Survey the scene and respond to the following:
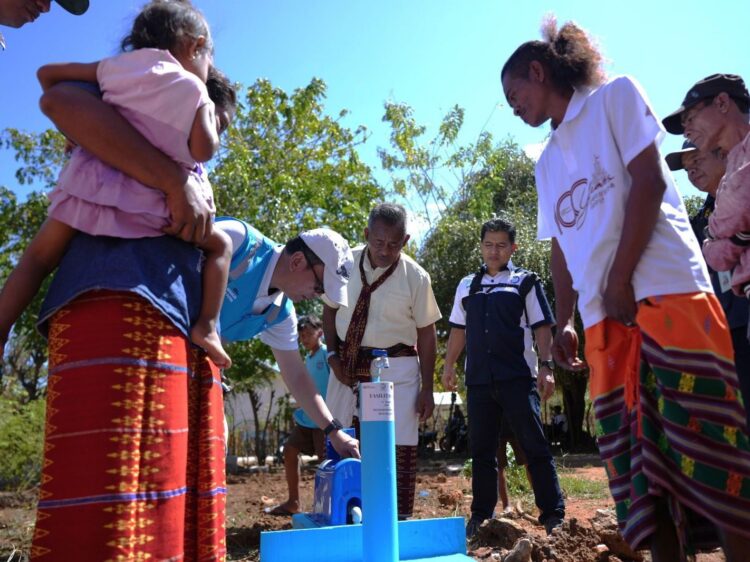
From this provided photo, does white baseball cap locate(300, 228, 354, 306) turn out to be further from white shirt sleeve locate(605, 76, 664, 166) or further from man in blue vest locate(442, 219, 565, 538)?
man in blue vest locate(442, 219, 565, 538)

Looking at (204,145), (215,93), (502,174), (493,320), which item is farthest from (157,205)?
(502,174)

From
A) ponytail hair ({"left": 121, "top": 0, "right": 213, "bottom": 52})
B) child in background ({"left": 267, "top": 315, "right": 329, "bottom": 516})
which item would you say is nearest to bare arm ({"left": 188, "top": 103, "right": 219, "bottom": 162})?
ponytail hair ({"left": 121, "top": 0, "right": 213, "bottom": 52})

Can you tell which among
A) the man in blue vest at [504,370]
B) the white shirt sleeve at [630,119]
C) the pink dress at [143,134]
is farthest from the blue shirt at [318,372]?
the pink dress at [143,134]

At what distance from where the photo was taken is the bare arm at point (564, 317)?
276 cm

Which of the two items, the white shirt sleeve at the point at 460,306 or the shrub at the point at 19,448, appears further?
the shrub at the point at 19,448

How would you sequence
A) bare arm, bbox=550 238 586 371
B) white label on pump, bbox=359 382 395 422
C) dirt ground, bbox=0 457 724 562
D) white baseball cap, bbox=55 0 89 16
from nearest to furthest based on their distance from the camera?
white baseball cap, bbox=55 0 89 16 → white label on pump, bbox=359 382 395 422 → bare arm, bbox=550 238 586 371 → dirt ground, bbox=0 457 724 562

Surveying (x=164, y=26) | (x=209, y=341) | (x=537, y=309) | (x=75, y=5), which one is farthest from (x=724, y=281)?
(x=75, y=5)

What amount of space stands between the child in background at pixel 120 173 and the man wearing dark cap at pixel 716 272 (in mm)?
2179

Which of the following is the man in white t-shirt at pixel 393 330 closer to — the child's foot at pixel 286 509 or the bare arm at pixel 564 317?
the bare arm at pixel 564 317

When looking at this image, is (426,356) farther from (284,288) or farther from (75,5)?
(75,5)

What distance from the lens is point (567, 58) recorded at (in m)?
2.70

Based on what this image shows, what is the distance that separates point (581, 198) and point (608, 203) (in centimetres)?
15

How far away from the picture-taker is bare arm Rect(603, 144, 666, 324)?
89.2 inches

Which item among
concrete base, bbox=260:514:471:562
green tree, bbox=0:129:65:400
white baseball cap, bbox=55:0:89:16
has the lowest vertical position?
concrete base, bbox=260:514:471:562
